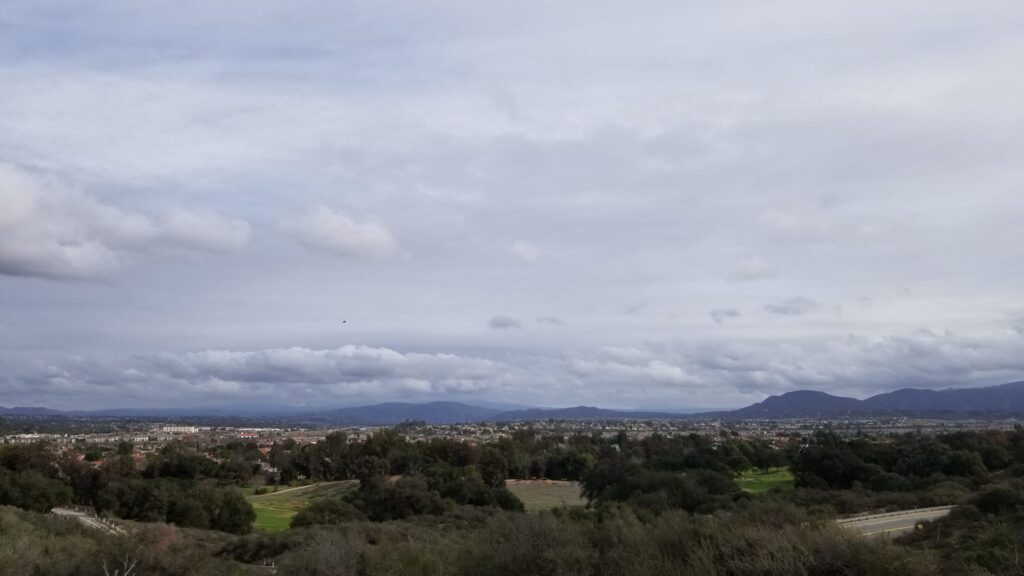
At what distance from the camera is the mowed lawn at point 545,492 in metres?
59.8

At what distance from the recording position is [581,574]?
16.4 meters

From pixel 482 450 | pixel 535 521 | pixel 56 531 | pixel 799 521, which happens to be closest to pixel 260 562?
pixel 56 531

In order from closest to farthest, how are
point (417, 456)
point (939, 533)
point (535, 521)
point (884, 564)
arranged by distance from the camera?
point (884, 564) → point (535, 521) → point (939, 533) → point (417, 456)

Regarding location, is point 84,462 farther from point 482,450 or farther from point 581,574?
point 581,574

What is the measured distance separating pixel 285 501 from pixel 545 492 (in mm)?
19516

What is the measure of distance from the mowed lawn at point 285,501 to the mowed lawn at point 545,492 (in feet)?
42.8

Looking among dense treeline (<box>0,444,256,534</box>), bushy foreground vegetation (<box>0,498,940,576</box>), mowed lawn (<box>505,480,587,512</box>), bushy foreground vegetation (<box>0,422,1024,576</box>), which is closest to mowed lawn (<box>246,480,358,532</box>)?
bushy foreground vegetation (<box>0,422,1024,576</box>)

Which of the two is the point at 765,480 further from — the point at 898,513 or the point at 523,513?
the point at 523,513

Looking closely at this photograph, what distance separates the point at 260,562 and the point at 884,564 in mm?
22158

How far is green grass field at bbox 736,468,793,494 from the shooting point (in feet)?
199

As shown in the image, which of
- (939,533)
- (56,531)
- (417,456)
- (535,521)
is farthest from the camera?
(417,456)

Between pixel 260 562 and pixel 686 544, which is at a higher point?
pixel 686 544

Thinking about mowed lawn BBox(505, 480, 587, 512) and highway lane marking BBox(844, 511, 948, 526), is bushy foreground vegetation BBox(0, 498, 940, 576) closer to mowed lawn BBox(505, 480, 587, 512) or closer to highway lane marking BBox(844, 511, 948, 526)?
highway lane marking BBox(844, 511, 948, 526)

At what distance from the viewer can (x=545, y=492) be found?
6938cm
